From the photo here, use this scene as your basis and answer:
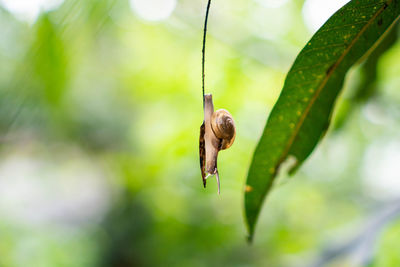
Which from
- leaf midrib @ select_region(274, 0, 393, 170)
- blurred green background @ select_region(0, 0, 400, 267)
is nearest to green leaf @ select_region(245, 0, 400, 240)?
leaf midrib @ select_region(274, 0, 393, 170)

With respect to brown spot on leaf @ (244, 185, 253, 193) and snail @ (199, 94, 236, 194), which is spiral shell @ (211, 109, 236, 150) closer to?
snail @ (199, 94, 236, 194)

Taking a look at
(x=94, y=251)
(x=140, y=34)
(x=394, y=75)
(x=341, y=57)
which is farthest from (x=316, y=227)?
(x=341, y=57)

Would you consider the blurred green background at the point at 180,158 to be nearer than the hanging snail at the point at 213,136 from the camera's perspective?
No

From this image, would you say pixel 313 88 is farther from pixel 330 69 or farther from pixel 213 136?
pixel 213 136

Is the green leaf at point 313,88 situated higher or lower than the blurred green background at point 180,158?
higher

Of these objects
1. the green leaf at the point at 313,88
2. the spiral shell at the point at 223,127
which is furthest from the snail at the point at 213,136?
the green leaf at the point at 313,88

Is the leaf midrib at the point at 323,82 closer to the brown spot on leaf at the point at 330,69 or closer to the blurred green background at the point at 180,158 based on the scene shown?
the brown spot on leaf at the point at 330,69

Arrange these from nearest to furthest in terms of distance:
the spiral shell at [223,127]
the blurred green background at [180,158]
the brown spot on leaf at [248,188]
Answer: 1. the spiral shell at [223,127]
2. the brown spot on leaf at [248,188]
3. the blurred green background at [180,158]
